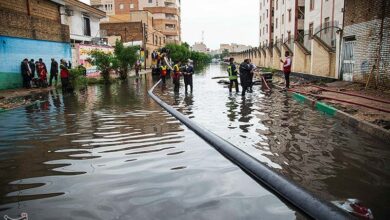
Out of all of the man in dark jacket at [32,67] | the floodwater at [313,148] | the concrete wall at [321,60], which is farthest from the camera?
the concrete wall at [321,60]

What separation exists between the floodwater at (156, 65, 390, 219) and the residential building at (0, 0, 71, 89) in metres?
Answer: 13.0

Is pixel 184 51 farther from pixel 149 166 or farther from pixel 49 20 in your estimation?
Answer: pixel 149 166

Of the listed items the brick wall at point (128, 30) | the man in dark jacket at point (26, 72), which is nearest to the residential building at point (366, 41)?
the man in dark jacket at point (26, 72)

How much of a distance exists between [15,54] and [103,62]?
17.6 ft

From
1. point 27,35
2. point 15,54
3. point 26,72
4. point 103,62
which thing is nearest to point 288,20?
point 103,62

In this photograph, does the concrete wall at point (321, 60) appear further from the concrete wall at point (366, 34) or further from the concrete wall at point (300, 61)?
the concrete wall at point (366, 34)

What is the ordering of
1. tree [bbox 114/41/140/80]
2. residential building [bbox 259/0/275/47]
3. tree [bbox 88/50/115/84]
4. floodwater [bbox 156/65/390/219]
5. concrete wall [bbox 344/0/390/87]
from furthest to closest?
residential building [bbox 259/0/275/47] → tree [bbox 114/41/140/80] → tree [bbox 88/50/115/84] → concrete wall [bbox 344/0/390/87] → floodwater [bbox 156/65/390/219]

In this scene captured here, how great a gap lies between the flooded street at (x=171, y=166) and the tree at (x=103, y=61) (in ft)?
44.0

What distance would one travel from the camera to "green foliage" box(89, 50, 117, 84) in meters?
22.5

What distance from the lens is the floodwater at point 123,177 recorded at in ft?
12.1

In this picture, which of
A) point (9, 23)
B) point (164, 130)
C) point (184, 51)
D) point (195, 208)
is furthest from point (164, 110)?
point (184, 51)

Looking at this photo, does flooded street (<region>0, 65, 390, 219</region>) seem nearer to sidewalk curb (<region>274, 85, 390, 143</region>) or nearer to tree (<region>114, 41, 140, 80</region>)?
Result: sidewalk curb (<region>274, 85, 390, 143</region>)

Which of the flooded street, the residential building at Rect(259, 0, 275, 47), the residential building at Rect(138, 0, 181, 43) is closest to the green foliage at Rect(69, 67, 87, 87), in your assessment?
the flooded street

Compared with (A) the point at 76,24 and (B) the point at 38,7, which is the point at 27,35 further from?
(A) the point at 76,24
